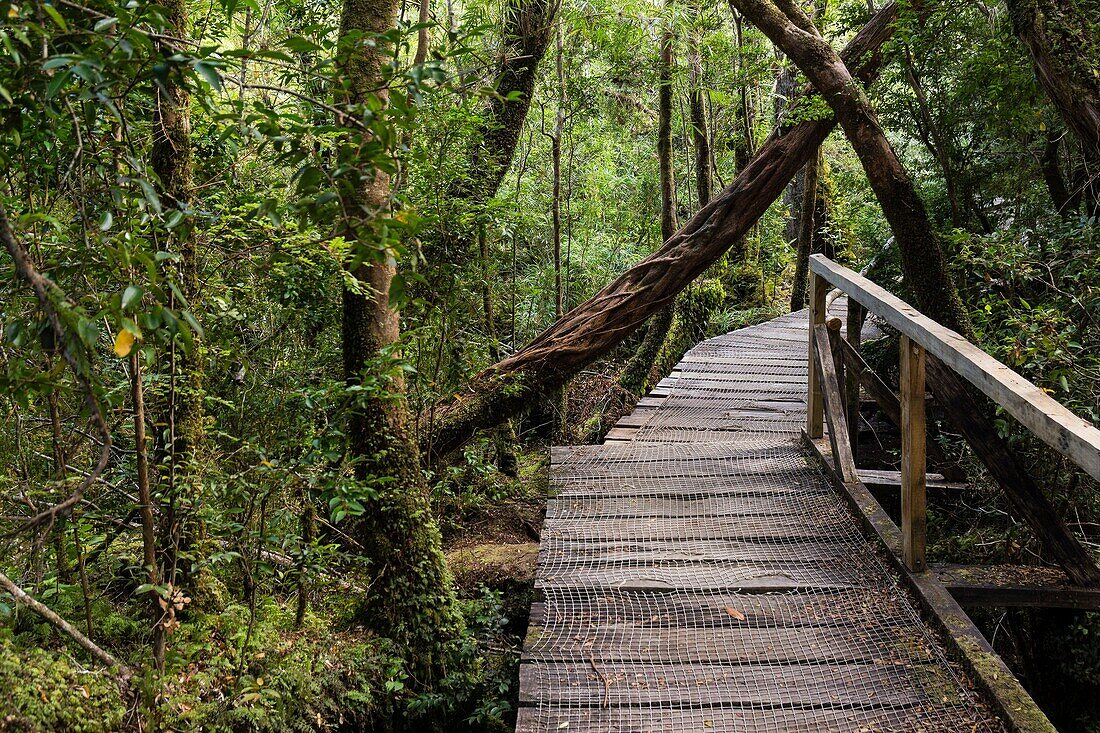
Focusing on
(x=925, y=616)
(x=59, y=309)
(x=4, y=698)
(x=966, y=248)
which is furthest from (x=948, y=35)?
(x=4, y=698)

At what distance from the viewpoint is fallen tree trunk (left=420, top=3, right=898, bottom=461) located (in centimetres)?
609

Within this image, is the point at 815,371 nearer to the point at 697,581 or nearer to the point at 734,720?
the point at 697,581

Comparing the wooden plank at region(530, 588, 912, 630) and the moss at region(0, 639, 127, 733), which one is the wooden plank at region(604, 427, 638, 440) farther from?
the moss at region(0, 639, 127, 733)

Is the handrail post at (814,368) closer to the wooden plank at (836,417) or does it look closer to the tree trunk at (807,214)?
the wooden plank at (836,417)

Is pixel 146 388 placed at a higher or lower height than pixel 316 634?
higher

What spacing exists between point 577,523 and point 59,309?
3.55m

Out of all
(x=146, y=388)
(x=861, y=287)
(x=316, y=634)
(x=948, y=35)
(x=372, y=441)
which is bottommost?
(x=316, y=634)

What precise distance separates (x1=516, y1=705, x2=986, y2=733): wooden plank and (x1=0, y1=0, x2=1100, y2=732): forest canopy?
949 millimetres

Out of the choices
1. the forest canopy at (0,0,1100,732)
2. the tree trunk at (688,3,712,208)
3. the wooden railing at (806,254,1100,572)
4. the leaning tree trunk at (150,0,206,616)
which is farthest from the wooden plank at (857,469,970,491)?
the tree trunk at (688,3,712,208)

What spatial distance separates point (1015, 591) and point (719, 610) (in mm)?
1322

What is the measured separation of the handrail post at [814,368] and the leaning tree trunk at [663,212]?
3847 millimetres

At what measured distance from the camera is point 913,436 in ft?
11.4

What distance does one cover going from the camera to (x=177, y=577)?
10.4 feet

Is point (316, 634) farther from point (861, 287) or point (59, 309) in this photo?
point (861, 287)
